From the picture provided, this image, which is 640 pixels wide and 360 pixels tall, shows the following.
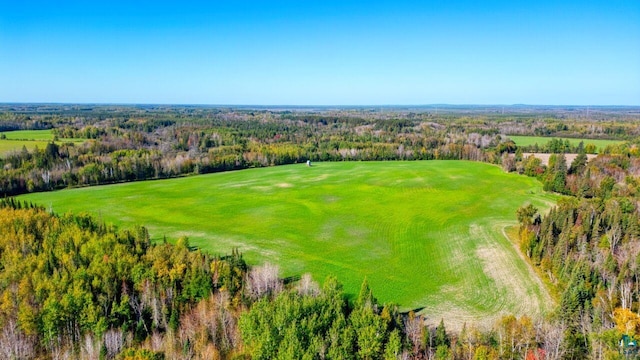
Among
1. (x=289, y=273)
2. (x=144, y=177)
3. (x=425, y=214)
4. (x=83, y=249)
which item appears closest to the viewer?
(x=83, y=249)

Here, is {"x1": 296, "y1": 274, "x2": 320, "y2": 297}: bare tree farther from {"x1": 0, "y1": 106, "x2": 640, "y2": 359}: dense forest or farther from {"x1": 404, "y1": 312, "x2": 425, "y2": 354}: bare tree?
{"x1": 404, "y1": 312, "x2": 425, "y2": 354}: bare tree

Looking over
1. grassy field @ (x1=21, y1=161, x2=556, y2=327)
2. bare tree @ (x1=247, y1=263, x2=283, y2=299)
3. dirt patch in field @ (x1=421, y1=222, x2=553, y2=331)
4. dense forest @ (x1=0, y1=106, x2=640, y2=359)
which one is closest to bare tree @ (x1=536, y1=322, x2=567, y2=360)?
dense forest @ (x1=0, y1=106, x2=640, y2=359)

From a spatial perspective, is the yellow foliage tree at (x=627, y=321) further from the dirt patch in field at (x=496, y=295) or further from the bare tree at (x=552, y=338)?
the dirt patch in field at (x=496, y=295)

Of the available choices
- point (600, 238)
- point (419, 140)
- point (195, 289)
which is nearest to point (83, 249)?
point (195, 289)

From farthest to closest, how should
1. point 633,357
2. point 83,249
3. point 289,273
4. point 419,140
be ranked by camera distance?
point 419,140 < point 289,273 < point 83,249 < point 633,357

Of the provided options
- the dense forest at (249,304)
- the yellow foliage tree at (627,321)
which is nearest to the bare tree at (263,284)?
the dense forest at (249,304)

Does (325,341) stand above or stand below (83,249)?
below

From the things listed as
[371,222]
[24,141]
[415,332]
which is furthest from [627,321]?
[24,141]

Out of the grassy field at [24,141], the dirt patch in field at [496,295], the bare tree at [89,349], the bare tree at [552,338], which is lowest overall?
the dirt patch in field at [496,295]

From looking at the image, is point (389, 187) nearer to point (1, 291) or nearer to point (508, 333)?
point (508, 333)
